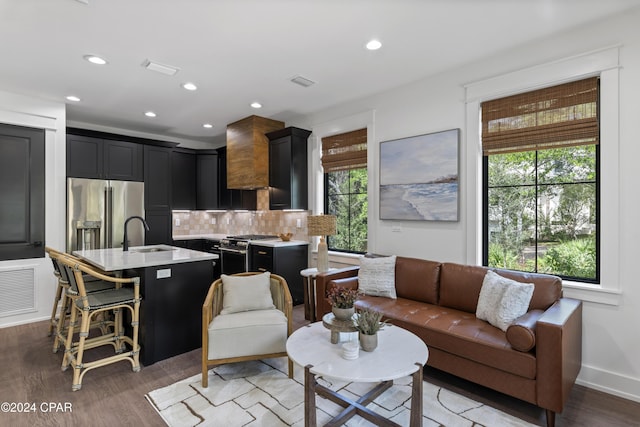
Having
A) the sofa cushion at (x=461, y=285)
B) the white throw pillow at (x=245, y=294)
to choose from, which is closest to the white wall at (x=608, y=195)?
the sofa cushion at (x=461, y=285)

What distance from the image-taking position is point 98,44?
283 centimetres

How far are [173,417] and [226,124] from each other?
4.45 meters

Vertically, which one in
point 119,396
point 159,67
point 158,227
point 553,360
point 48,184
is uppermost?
point 159,67

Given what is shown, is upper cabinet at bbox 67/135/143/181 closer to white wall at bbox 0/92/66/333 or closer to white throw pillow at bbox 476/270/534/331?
white wall at bbox 0/92/66/333

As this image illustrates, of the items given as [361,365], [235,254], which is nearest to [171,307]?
[361,365]

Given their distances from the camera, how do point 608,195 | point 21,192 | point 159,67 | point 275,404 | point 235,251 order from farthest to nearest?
point 235,251
point 21,192
point 159,67
point 608,195
point 275,404

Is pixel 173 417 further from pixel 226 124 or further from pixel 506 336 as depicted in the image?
pixel 226 124

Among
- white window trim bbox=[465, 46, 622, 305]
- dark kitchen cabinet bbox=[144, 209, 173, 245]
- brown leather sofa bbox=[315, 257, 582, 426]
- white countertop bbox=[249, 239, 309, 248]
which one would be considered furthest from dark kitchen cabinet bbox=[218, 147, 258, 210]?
white window trim bbox=[465, 46, 622, 305]

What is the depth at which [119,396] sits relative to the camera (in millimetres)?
2371

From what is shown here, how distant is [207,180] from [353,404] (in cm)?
519

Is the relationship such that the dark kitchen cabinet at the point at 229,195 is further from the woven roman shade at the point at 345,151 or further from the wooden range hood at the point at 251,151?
the woven roman shade at the point at 345,151

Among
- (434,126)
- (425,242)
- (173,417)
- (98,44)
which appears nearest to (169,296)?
(173,417)

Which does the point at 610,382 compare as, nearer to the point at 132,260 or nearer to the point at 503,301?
the point at 503,301

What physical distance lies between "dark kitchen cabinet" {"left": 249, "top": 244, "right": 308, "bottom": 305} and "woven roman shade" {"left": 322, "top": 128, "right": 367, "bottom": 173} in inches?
50.5
